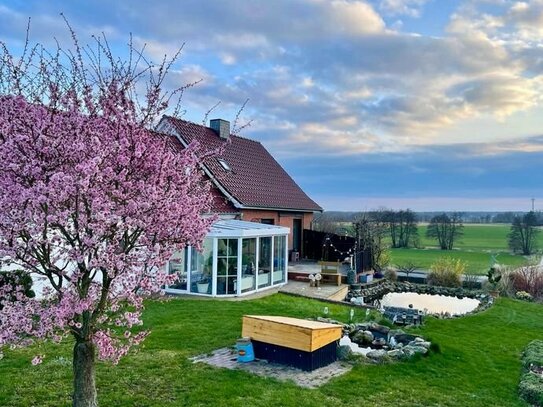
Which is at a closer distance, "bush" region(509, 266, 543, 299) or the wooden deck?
the wooden deck

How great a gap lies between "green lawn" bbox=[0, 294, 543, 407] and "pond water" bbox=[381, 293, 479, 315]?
5391mm

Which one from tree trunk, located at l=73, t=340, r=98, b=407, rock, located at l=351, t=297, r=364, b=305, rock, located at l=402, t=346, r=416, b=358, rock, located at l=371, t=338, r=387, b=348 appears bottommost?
rock, located at l=351, t=297, r=364, b=305

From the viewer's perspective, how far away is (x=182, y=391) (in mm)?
6457

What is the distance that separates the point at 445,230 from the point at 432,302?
70.0 ft

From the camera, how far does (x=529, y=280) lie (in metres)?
19.1

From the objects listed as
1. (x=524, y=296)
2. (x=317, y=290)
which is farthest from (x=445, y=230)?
(x=317, y=290)

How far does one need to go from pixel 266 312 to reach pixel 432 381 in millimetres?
5311

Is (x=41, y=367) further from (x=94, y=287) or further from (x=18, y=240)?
(x=18, y=240)

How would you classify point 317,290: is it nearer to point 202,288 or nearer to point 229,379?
point 202,288

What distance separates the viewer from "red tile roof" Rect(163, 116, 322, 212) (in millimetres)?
18531

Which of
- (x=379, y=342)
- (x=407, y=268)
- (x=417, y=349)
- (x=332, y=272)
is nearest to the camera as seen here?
(x=417, y=349)

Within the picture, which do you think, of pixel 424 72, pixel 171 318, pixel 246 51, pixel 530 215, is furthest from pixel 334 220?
pixel 171 318

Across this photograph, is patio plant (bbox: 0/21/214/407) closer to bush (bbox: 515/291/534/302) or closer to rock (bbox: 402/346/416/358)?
rock (bbox: 402/346/416/358)

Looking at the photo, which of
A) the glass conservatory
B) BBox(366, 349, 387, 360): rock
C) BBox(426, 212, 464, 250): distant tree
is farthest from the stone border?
BBox(426, 212, 464, 250): distant tree
